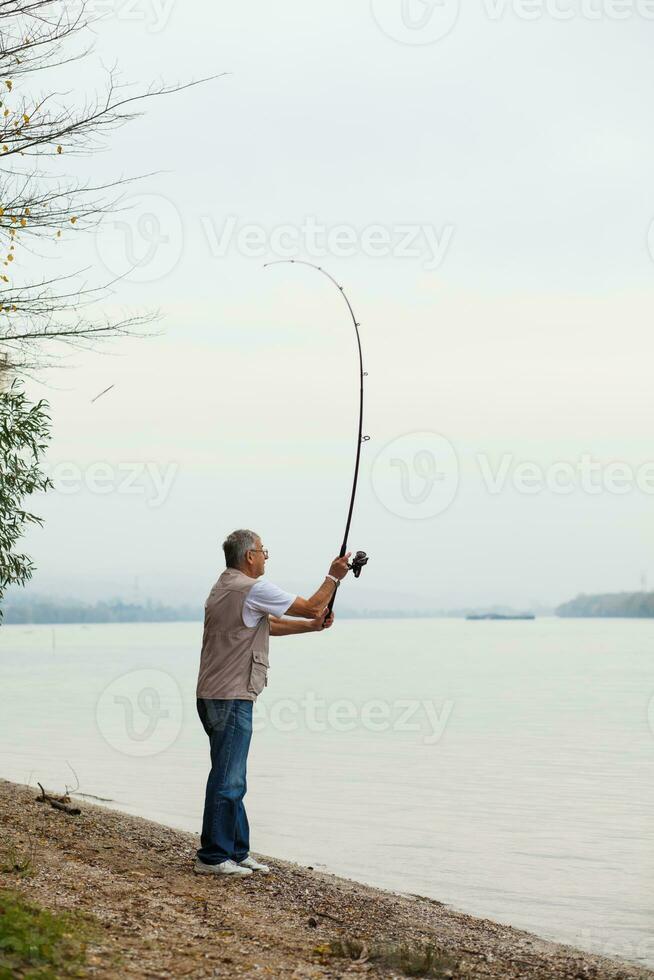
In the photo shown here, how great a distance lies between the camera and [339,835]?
48.4ft

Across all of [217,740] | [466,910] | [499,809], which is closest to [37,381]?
[217,740]

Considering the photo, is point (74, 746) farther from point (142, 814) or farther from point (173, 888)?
point (173, 888)

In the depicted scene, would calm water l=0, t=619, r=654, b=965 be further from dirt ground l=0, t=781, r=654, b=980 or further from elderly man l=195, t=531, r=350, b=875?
elderly man l=195, t=531, r=350, b=875

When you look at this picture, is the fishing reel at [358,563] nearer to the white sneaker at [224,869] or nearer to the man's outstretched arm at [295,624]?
the man's outstretched arm at [295,624]

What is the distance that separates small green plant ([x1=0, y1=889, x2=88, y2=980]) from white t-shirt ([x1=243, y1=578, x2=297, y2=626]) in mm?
2275

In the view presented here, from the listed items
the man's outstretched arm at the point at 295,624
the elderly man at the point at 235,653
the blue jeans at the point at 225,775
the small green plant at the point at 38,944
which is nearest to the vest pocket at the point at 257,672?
the elderly man at the point at 235,653

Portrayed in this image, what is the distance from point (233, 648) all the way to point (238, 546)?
70 cm

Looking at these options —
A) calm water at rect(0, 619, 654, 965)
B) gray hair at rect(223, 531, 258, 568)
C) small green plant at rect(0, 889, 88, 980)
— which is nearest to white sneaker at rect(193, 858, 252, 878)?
small green plant at rect(0, 889, 88, 980)

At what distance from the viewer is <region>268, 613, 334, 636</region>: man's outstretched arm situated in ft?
25.7

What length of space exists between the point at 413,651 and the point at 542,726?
232 feet

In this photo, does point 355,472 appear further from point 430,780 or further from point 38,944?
point 430,780

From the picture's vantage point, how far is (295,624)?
8.02 metres

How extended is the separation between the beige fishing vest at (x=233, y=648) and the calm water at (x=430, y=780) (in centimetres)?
377

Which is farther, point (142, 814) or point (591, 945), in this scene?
point (142, 814)
